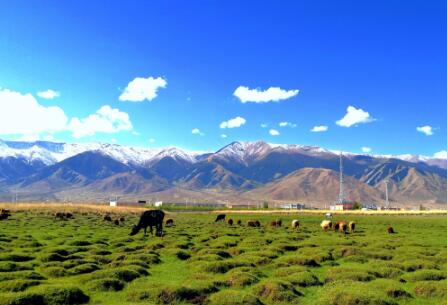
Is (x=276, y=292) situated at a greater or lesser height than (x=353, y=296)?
lesser

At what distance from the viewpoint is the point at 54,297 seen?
17203 mm

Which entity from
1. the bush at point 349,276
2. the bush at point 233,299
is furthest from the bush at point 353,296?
the bush at point 233,299

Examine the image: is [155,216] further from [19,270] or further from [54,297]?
[54,297]

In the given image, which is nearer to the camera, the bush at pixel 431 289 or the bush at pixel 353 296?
the bush at pixel 353 296

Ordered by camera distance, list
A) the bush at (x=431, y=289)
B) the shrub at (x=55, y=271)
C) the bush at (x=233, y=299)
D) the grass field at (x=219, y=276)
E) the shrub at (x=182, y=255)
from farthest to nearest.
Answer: the shrub at (x=182, y=255) < the shrub at (x=55, y=271) < the bush at (x=431, y=289) < the grass field at (x=219, y=276) < the bush at (x=233, y=299)

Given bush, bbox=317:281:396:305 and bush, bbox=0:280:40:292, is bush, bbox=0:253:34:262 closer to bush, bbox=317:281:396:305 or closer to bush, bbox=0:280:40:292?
bush, bbox=0:280:40:292

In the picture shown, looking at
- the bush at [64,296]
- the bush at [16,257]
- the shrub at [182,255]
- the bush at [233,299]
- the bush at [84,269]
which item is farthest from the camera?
the shrub at [182,255]

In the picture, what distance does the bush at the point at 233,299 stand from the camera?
17250 millimetres

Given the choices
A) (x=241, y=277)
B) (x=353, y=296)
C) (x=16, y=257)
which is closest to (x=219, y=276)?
(x=241, y=277)

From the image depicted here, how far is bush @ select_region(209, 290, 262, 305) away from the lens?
17250 millimetres

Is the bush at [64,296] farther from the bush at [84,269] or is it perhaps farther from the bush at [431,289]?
the bush at [431,289]

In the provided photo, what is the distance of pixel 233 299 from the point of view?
690 inches

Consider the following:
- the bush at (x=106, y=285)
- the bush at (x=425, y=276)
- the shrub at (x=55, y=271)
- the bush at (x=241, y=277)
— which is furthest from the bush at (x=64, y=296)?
the bush at (x=425, y=276)

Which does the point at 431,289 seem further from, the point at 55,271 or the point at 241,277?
the point at 55,271
